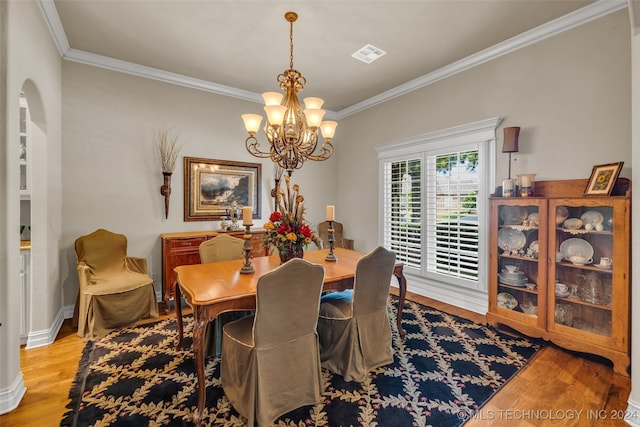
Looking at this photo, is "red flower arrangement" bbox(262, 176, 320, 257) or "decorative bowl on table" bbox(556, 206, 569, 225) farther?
"decorative bowl on table" bbox(556, 206, 569, 225)

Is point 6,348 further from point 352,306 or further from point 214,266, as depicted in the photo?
point 352,306

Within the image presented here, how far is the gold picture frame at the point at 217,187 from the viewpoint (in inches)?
167

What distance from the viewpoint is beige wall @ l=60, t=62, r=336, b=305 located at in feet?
11.5

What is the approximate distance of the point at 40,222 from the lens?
2.80 meters

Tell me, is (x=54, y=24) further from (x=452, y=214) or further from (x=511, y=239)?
(x=511, y=239)

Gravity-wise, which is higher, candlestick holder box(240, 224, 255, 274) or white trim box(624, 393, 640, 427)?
candlestick holder box(240, 224, 255, 274)

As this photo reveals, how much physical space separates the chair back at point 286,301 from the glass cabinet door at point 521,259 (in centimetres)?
226

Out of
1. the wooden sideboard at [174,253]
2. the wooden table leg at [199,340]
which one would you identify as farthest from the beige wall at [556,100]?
the wooden table leg at [199,340]

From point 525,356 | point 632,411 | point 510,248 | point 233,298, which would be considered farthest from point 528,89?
point 233,298

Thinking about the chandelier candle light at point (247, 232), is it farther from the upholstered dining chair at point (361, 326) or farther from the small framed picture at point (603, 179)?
the small framed picture at point (603, 179)

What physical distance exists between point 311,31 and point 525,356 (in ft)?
12.0

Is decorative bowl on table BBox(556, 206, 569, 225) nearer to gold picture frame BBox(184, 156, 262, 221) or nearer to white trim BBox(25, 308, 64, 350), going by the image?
gold picture frame BBox(184, 156, 262, 221)

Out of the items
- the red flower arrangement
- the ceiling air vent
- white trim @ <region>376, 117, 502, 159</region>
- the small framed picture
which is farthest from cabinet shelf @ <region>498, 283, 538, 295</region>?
the ceiling air vent

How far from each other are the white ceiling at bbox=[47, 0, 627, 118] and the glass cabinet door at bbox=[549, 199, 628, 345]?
1807 mm
